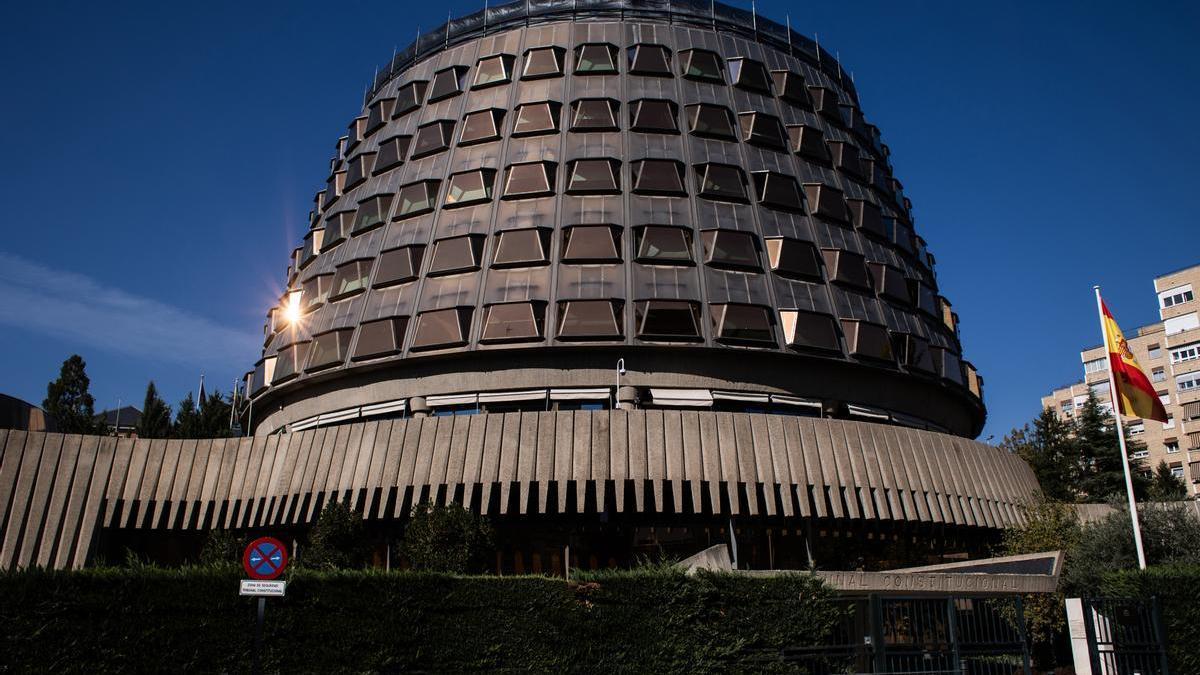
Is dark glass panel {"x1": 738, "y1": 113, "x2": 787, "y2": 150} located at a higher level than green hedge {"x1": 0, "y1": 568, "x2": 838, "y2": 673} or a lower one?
higher

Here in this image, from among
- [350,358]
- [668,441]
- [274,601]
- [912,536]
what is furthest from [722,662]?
[350,358]

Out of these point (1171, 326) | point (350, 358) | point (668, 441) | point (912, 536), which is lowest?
point (912, 536)

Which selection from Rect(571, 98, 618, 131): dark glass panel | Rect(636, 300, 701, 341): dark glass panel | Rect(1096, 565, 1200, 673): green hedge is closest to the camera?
Rect(1096, 565, 1200, 673): green hedge

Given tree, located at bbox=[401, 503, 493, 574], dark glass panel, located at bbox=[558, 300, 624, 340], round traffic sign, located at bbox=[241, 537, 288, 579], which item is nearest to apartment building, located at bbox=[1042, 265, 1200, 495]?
dark glass panel, located at bbox=[558, 300, 624, 340]

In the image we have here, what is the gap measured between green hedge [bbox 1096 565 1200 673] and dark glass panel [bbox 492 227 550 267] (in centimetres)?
2226

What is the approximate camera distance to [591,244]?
3728cm

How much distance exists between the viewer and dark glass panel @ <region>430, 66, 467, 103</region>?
44750mm

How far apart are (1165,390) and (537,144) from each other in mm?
75575

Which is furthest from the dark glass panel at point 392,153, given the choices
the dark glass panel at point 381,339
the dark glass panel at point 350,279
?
the dark glass panel at point 381,339

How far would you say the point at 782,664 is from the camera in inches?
747

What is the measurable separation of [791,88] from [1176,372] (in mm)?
63898

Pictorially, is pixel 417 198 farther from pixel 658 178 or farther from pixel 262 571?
pixel 262 571

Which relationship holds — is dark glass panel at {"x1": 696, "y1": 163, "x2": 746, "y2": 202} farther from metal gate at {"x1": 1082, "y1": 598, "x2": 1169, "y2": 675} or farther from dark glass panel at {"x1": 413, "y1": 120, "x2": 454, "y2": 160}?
metal gate at {"x1": 1082, "y1": 598, "x2": 1169, "y2": 675}

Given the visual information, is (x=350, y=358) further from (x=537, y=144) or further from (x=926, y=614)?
(x=926, y=614)
